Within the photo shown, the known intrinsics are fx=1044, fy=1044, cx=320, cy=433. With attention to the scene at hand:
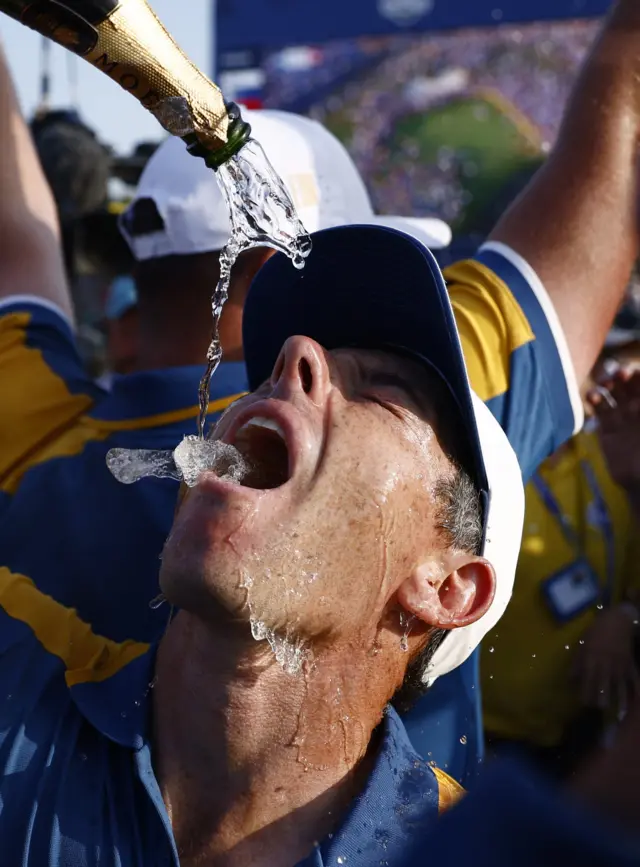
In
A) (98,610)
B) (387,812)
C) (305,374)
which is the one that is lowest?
(98,610)

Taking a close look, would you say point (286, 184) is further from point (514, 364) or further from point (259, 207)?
point (514, 364)

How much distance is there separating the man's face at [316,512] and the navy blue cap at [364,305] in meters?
0.11

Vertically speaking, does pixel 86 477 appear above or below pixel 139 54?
below

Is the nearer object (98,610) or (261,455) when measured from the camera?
(261,455)

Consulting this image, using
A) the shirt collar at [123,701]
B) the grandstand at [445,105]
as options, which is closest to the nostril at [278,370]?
the shirt collar at [123,701]

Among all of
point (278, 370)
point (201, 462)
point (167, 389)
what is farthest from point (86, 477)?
point (278, 370)

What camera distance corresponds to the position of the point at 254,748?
172 centimetres

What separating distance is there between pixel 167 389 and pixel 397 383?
72 cm

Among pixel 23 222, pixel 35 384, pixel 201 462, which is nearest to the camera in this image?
pixel 201 462

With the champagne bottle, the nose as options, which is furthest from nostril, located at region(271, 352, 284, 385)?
the champagne bottle

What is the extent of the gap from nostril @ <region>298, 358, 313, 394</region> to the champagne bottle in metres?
0.40

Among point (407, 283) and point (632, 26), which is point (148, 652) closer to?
point (407, 283)

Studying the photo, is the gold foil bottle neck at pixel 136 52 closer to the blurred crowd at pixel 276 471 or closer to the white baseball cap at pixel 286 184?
the blurred crowd at pixel 276 471

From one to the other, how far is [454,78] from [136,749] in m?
6.12
